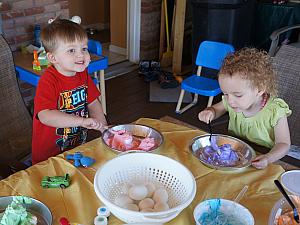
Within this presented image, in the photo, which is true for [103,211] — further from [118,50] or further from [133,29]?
[118,50]

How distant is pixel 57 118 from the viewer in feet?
4.66

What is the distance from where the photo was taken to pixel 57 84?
4.97ft

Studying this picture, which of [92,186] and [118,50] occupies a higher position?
[92,186]

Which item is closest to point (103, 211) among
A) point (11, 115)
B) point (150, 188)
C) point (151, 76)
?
point (150, 188)

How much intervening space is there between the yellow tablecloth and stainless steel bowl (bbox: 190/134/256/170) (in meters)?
0.02

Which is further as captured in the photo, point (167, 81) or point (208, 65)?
point (167, 81)

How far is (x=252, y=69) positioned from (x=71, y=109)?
744mm

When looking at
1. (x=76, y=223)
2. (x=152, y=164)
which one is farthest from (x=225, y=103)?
(x=76, y=223)

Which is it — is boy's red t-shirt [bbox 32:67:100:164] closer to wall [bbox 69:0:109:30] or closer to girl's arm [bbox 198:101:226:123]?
girl's arm [bbox 198:101:226:123]

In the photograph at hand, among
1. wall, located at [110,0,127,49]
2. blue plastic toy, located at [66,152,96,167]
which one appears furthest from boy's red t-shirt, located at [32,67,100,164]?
wall, located at [110,0,127,49]

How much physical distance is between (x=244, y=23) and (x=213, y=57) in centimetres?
64

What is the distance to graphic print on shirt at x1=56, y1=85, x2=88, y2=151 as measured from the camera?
155 cm

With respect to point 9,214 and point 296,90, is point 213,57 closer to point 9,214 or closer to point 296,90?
point 296,90

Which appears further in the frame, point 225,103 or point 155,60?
point 155,60
